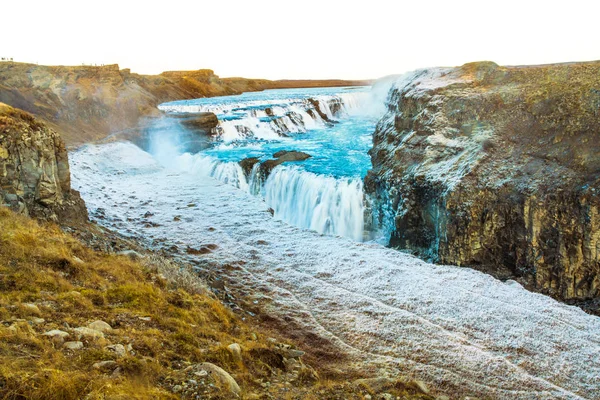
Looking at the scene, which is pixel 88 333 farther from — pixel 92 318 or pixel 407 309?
pixel 407 309

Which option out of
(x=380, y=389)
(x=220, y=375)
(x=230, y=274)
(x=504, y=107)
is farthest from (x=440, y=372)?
(x=504, y=107)

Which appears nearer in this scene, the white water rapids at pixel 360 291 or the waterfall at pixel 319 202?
the white water rapids at pixel 360 291

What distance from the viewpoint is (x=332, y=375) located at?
6254 mm

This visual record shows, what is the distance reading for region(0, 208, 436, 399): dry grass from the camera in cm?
383

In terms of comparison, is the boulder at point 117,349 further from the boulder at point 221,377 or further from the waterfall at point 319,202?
the waterfall at point 319,202

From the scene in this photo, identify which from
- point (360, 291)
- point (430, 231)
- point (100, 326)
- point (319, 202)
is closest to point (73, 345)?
point (100, 326)

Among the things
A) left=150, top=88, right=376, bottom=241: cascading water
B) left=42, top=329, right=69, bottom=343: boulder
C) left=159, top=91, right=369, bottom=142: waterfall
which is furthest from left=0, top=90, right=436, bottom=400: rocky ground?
left=159, top=91, right=369, bottom=142: waterfall

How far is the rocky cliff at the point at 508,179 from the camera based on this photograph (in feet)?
30.1

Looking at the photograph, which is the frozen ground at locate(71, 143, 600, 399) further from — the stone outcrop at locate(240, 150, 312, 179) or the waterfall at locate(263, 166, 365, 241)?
A: the stone outcrop at locate(240, 150, 312, 179)

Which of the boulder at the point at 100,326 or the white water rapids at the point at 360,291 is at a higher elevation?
the boulder at the point at 100,326

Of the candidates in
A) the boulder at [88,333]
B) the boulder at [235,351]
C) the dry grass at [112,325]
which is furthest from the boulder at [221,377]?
the boulder at [88,333]

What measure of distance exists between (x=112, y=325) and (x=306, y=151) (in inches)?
745

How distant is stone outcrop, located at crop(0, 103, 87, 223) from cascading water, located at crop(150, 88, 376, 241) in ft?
25.7

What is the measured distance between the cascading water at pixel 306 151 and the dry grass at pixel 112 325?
24.3 ft
